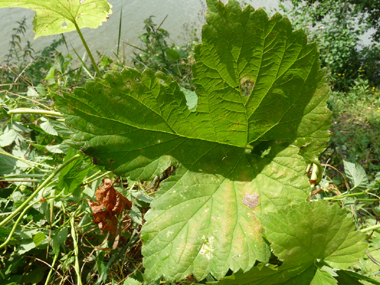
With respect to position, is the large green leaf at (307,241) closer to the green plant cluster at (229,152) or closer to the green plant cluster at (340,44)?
the green plant cluster at (229,152)

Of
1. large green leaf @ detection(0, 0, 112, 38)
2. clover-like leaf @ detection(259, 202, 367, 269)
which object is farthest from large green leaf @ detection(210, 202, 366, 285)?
large green leaf @ detection(0, 0, 112, 38)

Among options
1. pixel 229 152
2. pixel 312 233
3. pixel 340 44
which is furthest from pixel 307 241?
pixel 340 44

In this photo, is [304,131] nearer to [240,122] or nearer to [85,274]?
[240,122]

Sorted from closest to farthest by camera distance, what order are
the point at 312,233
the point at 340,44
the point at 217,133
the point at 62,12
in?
the point at 312,233 → the point at 217,133 → the point at 62,12 → the point at 340,44

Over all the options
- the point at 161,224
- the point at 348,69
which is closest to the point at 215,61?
the point at 161,224

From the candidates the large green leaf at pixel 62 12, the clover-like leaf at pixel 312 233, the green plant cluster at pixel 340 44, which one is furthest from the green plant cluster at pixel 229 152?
the green plant cluster at pixel 340 44

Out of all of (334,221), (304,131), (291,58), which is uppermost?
(291,58)

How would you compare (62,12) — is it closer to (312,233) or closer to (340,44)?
(312,233)
